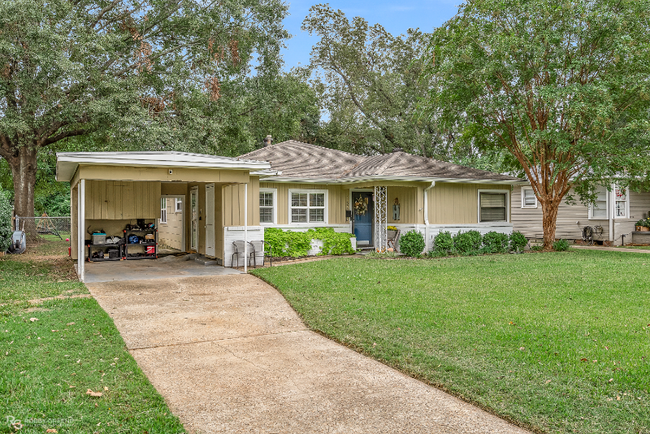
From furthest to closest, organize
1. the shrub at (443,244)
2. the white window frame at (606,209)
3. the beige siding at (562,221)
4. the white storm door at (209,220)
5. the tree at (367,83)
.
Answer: the tree at (367,83), the beige siding at (562,221), the white window frame at (606,209), the shrub at (443,244), the white storm door at (209,220)

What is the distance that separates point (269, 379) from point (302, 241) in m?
9.58

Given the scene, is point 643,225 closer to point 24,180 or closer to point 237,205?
point 237,205

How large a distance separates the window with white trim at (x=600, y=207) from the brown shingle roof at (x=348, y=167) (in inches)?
216

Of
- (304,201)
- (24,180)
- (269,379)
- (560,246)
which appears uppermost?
(24,180)

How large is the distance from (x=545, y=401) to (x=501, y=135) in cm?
1414

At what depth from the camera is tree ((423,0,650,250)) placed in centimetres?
1281

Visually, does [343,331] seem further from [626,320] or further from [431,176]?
[431,176]

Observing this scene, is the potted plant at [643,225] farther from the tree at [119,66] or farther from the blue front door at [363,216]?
the tree at [119,66]

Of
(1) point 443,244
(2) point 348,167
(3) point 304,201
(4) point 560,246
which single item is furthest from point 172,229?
(4) point 560,246

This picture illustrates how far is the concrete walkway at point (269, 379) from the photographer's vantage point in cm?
347

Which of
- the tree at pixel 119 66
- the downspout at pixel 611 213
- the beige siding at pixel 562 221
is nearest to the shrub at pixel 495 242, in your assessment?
the beige siding at pixel 562 221

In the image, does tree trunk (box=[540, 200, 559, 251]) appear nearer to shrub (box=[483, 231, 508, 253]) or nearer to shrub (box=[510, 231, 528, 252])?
shrub (box=[510, 231, 528, 252])

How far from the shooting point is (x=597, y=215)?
19.2 m

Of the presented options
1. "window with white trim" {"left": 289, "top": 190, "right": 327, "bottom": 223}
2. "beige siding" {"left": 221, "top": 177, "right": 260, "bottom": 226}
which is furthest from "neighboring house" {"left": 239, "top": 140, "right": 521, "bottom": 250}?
"beige siding" {"left": 221, "top": 177, "right": 260, "bottom": 226}
